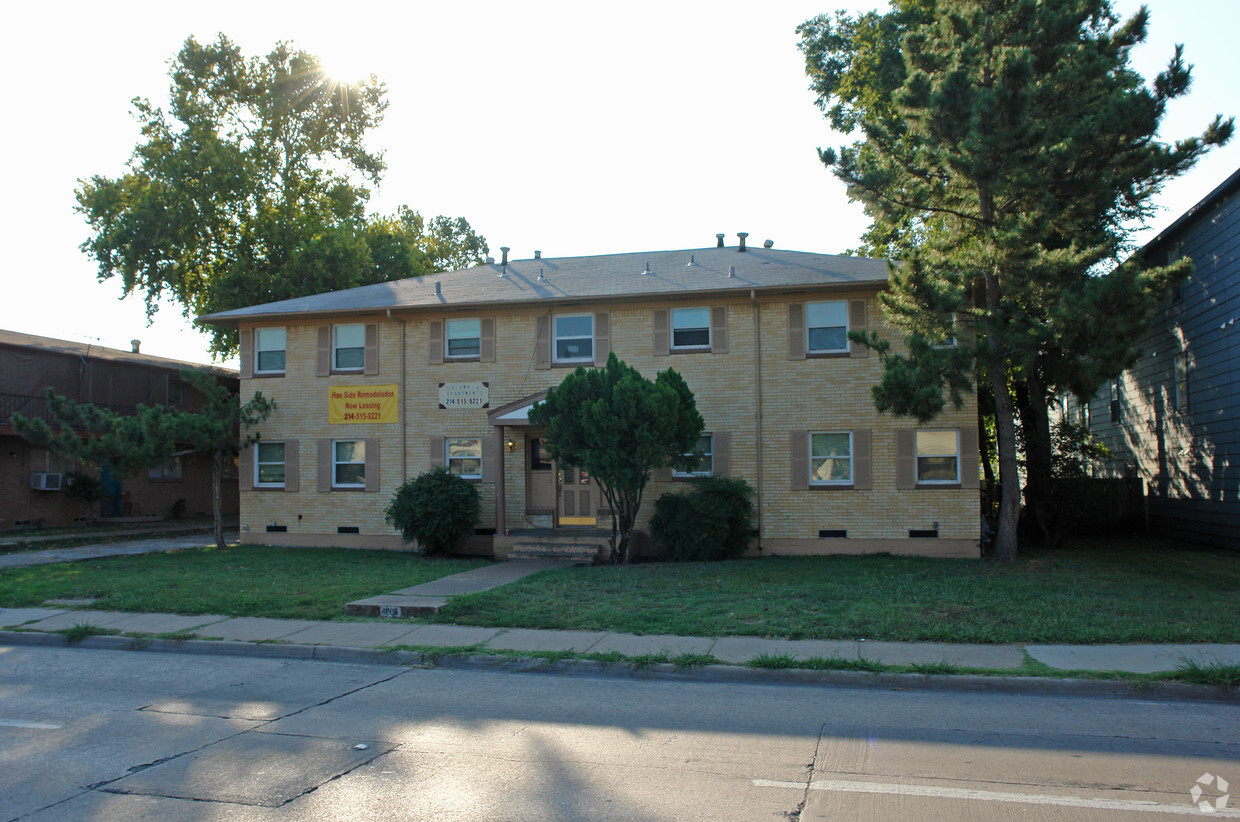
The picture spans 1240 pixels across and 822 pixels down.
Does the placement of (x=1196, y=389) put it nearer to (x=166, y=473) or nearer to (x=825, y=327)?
(x=825, y=327)

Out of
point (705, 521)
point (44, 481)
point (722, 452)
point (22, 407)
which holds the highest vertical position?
point (22, 407)

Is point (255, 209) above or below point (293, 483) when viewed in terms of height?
above

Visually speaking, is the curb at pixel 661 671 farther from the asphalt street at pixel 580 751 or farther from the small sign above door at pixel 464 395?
the small sign above door at pixel 464 395

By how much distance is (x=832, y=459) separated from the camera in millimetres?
18062

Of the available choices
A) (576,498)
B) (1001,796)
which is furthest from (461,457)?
(1001,796)

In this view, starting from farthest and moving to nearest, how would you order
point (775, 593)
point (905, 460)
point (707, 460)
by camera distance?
point (707, 460), point (905, 460), point (775, 593)

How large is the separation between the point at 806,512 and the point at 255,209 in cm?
2539

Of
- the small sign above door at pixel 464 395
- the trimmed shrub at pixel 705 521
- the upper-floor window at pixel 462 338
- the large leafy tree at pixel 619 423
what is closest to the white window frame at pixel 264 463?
the small sign above door at pixel 464 395

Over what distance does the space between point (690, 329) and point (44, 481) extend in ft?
Result: 66.6

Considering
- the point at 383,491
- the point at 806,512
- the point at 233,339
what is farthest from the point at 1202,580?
the point at 233,339

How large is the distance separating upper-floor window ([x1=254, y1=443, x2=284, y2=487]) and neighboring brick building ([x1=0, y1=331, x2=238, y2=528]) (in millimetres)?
3847

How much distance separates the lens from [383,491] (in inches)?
782

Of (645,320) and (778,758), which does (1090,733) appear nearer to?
(778,758)

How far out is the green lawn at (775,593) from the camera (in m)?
9.61
